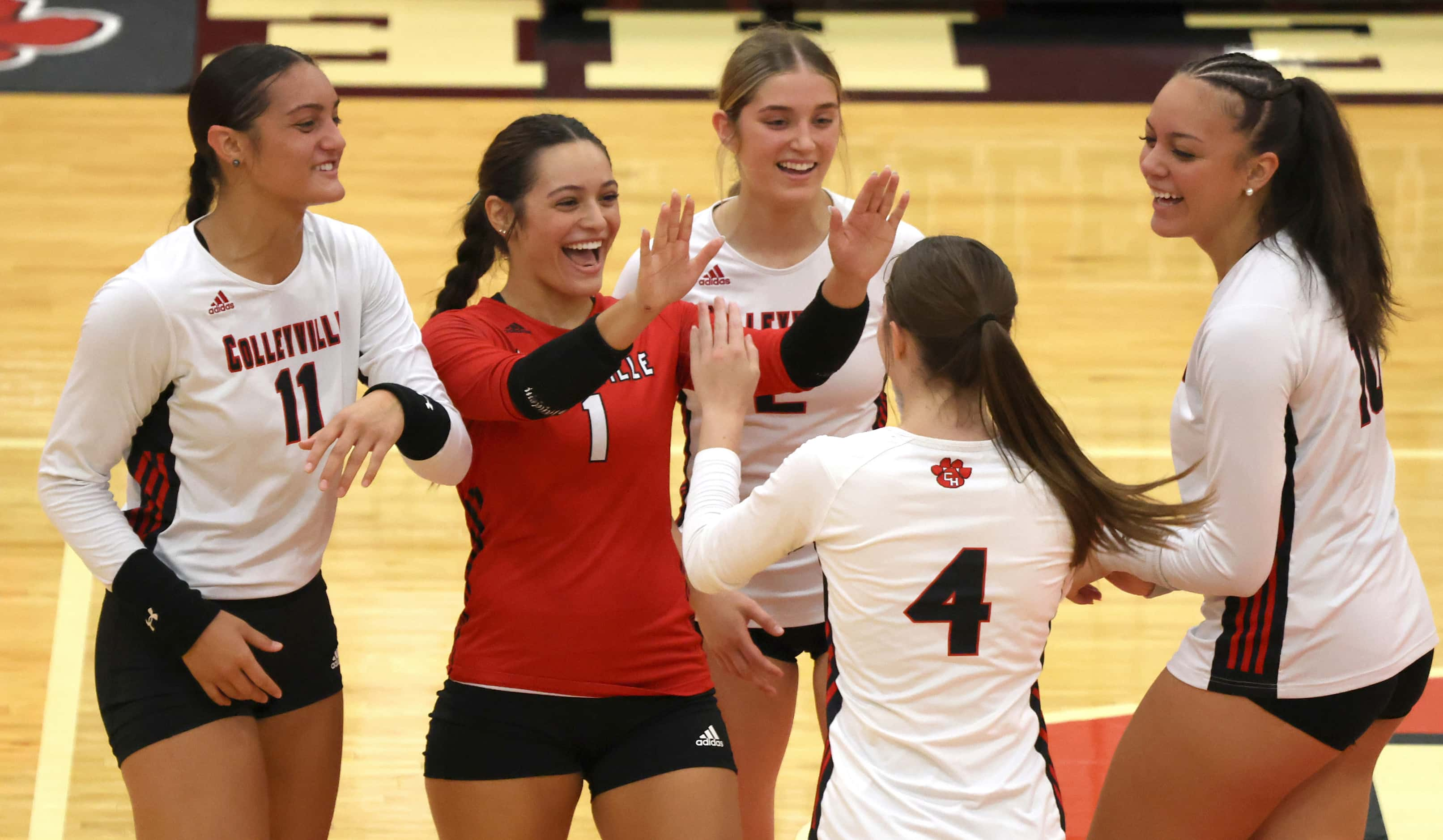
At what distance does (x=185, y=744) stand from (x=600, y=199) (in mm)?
1299

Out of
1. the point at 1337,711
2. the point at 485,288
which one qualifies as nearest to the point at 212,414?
the point at 1337,711

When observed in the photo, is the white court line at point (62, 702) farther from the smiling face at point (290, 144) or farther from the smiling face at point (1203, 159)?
the smiling face at point (1203, 159)

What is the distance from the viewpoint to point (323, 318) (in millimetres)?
3156

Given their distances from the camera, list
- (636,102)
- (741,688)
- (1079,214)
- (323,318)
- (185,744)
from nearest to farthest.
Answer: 1. (185,744)
2. (323,318)
3. (741,688)
4. (1079,214)
5. (636,102)

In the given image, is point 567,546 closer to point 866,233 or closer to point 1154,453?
point 866,233

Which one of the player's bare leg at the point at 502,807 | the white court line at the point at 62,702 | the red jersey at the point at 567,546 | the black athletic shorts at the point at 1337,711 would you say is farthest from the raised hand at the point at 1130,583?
the white court line at the point at 62,702

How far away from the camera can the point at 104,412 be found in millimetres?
2936

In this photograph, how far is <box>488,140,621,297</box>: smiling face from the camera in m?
3.17

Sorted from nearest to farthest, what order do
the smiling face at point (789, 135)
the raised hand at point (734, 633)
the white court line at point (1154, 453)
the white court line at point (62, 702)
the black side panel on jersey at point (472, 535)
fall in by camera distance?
the black side panel on jersey at point (472, 535), the raised hand at point (734, 633), the smiling face at point (789, 135), the white court line at point (62, 702), the white court line at point (1154, 453)

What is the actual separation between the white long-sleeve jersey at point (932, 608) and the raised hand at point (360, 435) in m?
0.75

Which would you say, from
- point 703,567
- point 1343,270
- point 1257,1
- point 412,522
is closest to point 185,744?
point 703,567

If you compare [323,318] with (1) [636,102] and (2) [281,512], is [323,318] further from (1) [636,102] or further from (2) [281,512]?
(1) [636,102]

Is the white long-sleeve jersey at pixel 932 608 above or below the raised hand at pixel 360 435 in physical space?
below

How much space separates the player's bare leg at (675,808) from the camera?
2.96 meters
